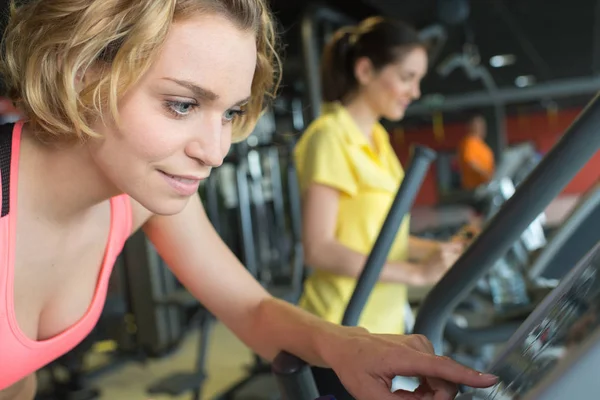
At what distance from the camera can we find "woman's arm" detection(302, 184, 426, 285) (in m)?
1.60

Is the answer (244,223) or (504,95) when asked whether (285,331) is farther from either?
(504,95)

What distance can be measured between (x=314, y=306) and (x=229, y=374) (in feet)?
8.42

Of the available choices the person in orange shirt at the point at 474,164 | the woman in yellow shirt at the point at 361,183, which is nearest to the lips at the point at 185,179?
the woman in yellow shirt at the point at 361,183

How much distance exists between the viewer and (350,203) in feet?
5.56

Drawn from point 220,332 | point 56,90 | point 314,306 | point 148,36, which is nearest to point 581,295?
point 148,36

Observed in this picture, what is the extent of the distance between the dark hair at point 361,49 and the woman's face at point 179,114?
108cm

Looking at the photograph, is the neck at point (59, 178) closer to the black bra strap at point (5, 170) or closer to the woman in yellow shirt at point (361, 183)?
the black bra strap at point (5, 170)

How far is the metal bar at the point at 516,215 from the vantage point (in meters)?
0.70

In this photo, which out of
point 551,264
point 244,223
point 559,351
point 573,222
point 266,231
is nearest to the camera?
point 559,351

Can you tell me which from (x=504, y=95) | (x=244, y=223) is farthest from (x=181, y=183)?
(x=504, y=95)

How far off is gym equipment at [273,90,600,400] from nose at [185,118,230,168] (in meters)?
0.30

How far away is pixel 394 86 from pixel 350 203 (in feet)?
1.34

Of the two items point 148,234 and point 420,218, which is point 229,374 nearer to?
point 148,234

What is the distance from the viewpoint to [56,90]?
87 centimetres
